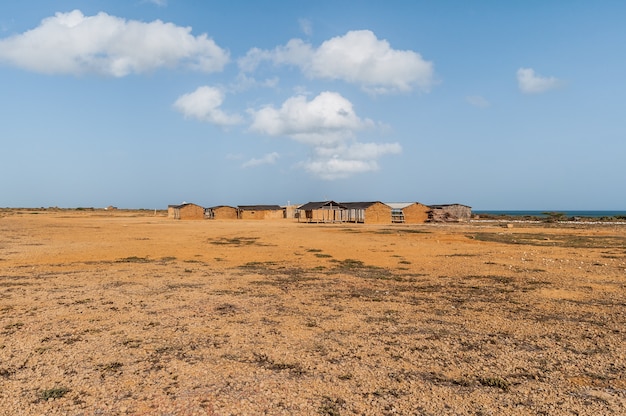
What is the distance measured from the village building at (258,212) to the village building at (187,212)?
8334 millimetres

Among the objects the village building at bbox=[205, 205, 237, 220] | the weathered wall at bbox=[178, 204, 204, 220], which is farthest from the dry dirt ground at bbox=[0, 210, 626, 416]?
the village building at bbox=[205, 205, 237, 220]

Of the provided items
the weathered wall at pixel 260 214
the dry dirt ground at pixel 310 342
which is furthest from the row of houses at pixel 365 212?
the dry dirt ground at pixel 310 342

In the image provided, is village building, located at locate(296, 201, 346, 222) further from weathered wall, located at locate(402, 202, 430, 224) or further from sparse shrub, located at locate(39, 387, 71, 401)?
sparse shrub, located at locate(39, 387, 71, 401)

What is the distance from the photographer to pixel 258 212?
91.1m

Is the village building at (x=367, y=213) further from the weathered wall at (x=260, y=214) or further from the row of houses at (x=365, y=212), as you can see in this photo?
the weathered wall at (x=260, y=214)

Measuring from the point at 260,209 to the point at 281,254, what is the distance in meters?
68.1

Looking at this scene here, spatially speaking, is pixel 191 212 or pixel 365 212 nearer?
pixel 365 212

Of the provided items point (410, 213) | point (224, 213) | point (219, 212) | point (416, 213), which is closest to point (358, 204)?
point (410, 213)

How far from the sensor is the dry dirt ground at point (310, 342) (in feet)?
20.7

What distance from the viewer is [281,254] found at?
24297 mm

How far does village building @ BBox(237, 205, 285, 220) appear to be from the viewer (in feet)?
296

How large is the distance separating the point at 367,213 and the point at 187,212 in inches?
1461

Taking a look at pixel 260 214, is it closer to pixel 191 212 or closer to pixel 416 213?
pixel 191 212

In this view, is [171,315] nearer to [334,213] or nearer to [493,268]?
[493,268]
